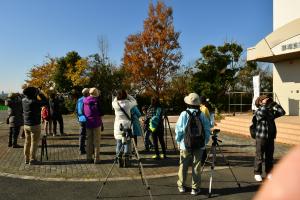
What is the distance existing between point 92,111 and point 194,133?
350 cm

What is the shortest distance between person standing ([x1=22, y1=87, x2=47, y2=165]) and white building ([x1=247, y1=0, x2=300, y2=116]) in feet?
39.4

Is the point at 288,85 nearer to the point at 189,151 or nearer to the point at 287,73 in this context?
the point at 287,73

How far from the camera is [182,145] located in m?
6.64

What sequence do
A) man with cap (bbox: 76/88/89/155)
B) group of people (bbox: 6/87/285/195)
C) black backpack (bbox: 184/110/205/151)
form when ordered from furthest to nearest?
man with cap (bbox: 76/88/89/155) < group of people (bbox: 6/87/285/195) < black backpack (bbox: 184/110/205/151)

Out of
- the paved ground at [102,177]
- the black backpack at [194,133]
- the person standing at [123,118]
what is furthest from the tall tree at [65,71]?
the black backpack at [194,133]

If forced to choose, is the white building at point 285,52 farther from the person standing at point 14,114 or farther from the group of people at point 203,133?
the person standing at point 14,114

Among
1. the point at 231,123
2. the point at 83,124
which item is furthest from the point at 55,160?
the point at 231,123

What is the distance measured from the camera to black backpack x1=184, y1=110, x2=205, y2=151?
6527 mm

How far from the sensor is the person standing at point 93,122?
9.21 meters

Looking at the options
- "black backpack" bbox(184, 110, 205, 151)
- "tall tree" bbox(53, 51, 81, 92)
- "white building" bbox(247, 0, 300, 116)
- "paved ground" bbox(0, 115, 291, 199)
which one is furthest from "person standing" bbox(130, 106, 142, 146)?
"tall tree" bbox(53, 51, 81, 92)

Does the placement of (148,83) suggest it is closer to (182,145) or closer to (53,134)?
(53,134)

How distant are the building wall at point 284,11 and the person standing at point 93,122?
12.9 meters

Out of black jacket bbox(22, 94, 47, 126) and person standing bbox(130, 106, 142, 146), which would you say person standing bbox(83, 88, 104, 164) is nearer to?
person standing bbox(130, 106, 142, 146)

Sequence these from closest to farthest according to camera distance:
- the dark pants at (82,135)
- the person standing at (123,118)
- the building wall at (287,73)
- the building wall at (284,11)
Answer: the person standing at (123,118) → the dark pants at (82,135) → the building wall at (284,11) → the building wall at (287,73)
